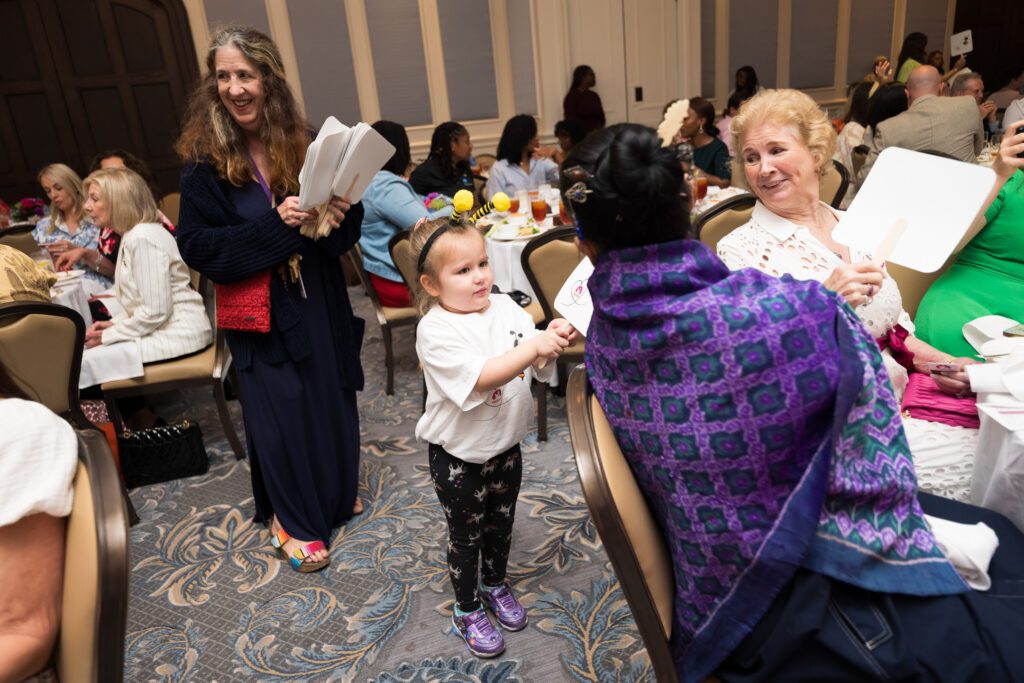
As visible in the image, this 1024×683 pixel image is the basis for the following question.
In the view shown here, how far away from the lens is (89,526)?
1.06 m

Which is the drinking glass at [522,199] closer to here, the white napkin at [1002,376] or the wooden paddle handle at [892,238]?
the wooden paddle handle at [892,238]

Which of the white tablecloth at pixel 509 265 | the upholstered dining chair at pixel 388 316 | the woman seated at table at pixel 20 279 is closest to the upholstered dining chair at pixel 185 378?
the woman seated at table at pixel 20 279

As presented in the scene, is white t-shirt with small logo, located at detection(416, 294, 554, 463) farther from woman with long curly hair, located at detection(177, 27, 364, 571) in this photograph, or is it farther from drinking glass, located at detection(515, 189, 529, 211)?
drinking glass, located at detection(515, 189, 529, 211)

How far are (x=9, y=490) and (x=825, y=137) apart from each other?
188 cm

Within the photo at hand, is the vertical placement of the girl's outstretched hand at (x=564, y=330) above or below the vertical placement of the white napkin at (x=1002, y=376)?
above

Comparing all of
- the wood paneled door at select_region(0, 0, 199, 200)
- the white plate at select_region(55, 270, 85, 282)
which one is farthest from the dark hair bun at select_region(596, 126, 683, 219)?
the wood paneled door at select_region(0, 0, 199, 200)

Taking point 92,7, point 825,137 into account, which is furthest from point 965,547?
point 92,7

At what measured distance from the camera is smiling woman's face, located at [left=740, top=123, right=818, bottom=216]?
5.71 ft

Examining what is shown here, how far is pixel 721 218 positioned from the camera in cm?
292

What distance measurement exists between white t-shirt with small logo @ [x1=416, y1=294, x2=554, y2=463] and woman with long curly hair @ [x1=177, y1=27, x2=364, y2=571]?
668 mm

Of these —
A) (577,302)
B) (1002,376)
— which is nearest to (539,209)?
(577,302)

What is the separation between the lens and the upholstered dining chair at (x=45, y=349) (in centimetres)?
233

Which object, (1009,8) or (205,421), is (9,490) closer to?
(205,421)

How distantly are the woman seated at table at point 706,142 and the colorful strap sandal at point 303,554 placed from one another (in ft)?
13.8
